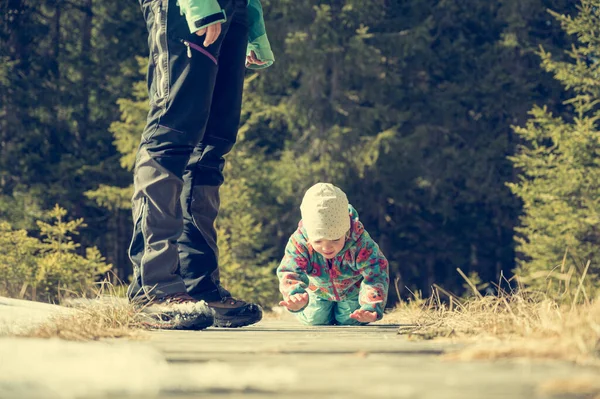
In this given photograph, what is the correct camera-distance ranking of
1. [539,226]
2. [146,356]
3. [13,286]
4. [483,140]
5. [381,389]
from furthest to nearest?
[483,140] → [539,226] → [13,286] → [146,356] → [381,389]

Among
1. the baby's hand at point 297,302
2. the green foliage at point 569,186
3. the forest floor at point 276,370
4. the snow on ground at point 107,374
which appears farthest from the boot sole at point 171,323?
the green foliage at point 569,186

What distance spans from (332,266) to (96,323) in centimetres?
180

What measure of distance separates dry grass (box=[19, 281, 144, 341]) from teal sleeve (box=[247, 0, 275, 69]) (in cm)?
148

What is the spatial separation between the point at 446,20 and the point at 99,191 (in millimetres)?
9744

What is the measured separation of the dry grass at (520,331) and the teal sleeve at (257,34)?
1540 millimetres

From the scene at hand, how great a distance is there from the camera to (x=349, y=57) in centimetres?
2200

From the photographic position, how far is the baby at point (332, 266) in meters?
4.97

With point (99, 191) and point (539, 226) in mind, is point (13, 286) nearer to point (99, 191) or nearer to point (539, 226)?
point (539, 226)

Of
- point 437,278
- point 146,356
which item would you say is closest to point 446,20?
point 437,278

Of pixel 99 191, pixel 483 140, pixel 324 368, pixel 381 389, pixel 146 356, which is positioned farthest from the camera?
pixel 483 140

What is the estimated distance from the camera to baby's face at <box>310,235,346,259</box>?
508 centimetres

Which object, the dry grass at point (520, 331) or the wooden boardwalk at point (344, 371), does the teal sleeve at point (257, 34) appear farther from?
the wooden boardwalk at point (344, 371)

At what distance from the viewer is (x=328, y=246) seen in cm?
509

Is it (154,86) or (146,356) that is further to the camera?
(154,86)
